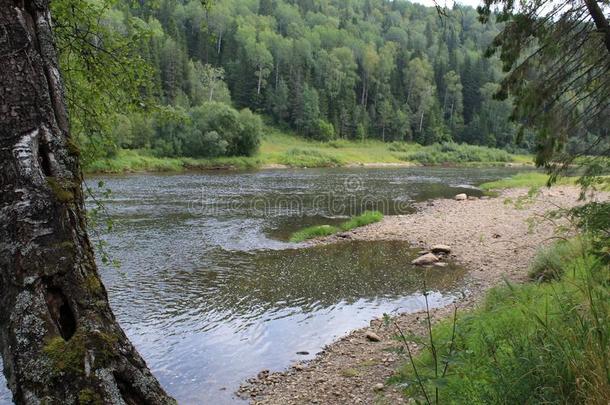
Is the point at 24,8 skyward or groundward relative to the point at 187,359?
skyward

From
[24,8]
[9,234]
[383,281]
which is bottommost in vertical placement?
[383,281]

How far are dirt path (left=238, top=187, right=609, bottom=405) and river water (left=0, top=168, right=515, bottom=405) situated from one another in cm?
50

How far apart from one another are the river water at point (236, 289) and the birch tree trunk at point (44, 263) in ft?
16.7

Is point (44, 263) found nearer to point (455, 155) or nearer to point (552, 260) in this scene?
point (552, 260)

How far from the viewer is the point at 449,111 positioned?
115 metres

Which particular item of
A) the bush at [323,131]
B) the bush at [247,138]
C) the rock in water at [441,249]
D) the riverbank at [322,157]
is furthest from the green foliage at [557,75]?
the bush at [323,131]

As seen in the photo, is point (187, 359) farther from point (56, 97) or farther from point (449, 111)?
point (449, 111)

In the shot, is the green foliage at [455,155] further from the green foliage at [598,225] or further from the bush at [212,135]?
the green foliage at [598,225]

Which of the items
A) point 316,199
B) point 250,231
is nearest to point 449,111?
point 316,199

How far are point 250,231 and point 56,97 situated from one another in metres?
17.2

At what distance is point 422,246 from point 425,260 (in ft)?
8.07

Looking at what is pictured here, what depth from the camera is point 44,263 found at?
2.01 m

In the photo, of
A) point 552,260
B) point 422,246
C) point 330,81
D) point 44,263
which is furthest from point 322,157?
point 44,263

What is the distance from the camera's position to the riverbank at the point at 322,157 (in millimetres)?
51156
